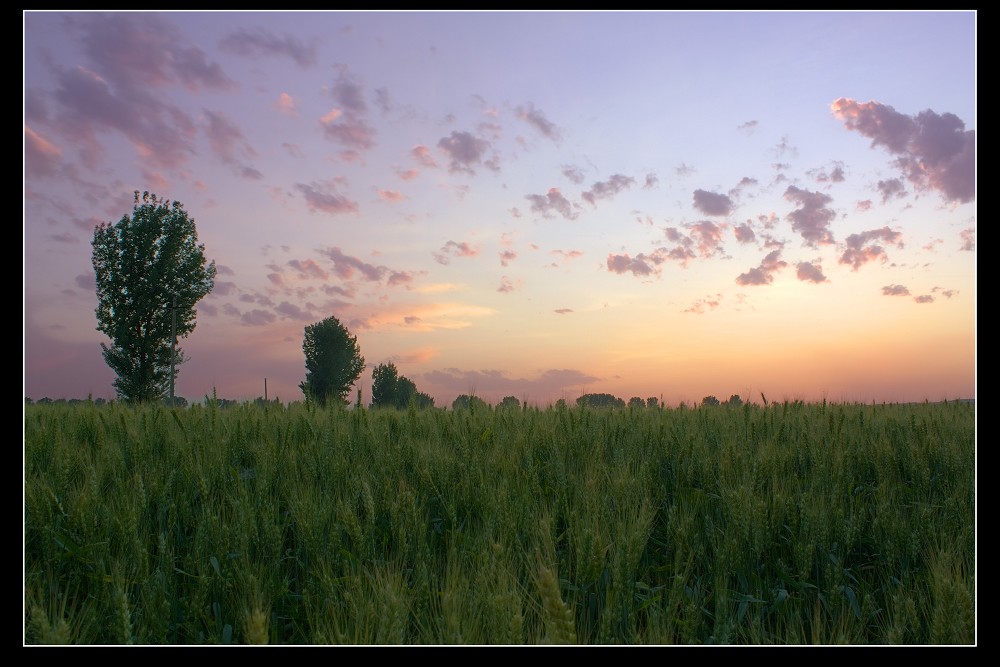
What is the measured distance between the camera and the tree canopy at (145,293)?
33.2 m

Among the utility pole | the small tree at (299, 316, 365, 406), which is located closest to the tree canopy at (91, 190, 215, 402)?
the utility pole

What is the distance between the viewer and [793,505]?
160 inches

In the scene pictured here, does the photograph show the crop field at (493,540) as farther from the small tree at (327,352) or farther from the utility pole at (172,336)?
the small tree at (327,352)

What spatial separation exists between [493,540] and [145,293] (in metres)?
35.4

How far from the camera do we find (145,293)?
111ft

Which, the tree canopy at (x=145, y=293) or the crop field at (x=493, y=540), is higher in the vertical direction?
the tree canopy at (x=145, y=293)

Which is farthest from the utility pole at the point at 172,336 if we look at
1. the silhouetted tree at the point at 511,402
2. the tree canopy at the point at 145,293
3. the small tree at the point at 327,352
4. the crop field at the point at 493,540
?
the crop field at the point at 493,540

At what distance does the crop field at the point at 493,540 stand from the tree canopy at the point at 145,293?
31.0 meters

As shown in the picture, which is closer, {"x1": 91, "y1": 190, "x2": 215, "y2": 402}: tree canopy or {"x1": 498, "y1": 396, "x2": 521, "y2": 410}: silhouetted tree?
{"x1": 498, "y1": 396, "x2": 521, "y2": 410}: silhouetted tree

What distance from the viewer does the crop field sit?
3.02m

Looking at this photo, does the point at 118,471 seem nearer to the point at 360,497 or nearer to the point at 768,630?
the point at 360,497

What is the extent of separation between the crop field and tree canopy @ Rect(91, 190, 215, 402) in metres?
31.0

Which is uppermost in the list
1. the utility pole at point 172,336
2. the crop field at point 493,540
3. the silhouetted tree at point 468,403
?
the utility pole at point 172,336

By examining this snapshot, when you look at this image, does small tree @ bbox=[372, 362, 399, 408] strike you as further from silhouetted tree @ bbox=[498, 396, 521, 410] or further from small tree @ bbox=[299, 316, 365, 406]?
silhouetted tree @ bbox=[498, 396, 521, 410]
